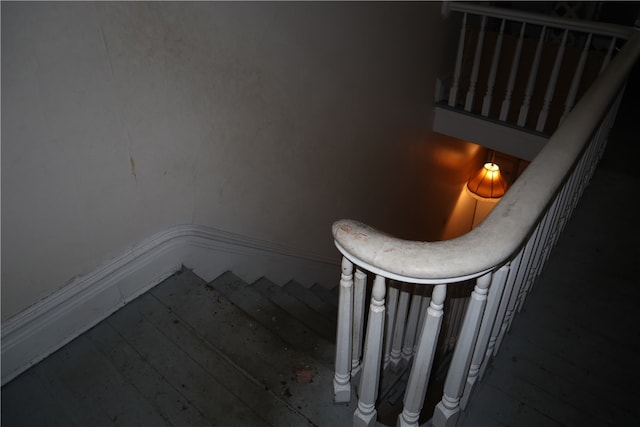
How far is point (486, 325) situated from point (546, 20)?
2.82 m

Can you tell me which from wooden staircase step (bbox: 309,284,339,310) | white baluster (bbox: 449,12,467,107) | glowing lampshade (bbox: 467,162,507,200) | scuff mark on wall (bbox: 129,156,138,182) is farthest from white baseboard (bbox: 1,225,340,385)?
glowing lampshade (bbox: 467,162,507,200)

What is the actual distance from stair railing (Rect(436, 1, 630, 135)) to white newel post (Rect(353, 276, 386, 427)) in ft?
9.51

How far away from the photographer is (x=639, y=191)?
255 centimetres

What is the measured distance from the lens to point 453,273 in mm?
862

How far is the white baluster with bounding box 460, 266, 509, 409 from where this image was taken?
104cm

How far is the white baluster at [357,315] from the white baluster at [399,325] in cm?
21

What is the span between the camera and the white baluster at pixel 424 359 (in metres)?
0.96

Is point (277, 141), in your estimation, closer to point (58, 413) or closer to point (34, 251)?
point (34, 251)

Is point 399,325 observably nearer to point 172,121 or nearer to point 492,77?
point 172,121

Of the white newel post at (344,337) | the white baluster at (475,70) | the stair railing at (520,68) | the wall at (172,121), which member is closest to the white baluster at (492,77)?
the stair railing at (520,68)

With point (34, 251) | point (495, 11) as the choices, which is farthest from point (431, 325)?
point (495, 11)

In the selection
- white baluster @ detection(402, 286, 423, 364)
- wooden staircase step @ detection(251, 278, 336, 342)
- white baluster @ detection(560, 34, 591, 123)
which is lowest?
wooden staircase step @ detection(251, 278, 336, 342)

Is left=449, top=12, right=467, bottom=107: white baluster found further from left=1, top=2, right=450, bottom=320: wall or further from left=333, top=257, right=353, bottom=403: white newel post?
left=333, top=257, right=353, bottom=403: white newel post

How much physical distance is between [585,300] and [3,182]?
2171 millimetres
